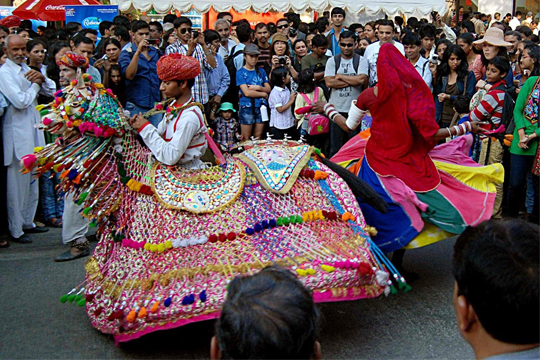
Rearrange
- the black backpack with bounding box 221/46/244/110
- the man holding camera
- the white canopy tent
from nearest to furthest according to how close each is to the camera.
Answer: the man holding camera, the black backpack with bounding box 221/46/244/110, the white canopy tent

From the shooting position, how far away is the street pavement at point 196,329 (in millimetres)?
3359

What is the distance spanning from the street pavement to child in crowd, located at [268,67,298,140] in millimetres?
3283

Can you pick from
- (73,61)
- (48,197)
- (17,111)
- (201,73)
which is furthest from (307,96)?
(73,61)

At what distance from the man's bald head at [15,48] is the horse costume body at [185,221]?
1.80 metres

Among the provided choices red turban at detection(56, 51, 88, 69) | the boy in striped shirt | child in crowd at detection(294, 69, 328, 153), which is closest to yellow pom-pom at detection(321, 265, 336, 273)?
red turban at detection(56, 51, 88, 69)

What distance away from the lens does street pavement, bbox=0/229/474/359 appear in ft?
11.0

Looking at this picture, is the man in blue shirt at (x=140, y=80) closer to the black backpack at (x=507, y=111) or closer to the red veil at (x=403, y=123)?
the red veil at (x=403, y=123)

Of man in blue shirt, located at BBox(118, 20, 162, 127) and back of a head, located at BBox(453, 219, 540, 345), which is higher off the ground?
man in blue shirt, located at BBox(118, 20, 162, 127)

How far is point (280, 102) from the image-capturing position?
7.22 metres

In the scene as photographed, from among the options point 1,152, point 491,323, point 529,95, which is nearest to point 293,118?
point 529,95

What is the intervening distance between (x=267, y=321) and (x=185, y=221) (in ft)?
6.74

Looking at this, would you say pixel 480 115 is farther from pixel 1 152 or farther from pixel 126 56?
pixel 1 152

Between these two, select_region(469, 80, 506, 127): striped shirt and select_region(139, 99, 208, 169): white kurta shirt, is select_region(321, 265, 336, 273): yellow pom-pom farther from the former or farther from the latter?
select_region(469, 80, 506, 127): striped shirt

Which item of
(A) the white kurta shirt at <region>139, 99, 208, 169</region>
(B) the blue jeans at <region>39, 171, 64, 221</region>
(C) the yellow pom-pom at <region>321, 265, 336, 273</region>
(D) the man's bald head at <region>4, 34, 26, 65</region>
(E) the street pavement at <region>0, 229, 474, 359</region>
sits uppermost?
(D) the man's bald head at <region>4, 34, 26, 65</region>
